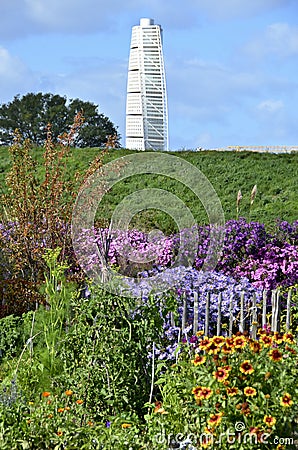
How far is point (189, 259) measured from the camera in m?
8.77

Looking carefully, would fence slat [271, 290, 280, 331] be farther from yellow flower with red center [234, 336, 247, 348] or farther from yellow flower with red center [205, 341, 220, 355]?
yellow flower with red center [205, 341, 220, 355]

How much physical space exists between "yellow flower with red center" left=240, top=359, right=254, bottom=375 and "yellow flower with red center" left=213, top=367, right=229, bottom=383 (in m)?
0.09

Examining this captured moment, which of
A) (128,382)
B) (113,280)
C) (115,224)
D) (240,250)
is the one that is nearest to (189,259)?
(240,250)

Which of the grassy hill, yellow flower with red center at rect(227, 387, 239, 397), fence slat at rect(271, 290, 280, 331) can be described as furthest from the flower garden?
the grassy hill

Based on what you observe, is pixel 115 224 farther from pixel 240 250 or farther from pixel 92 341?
pixel 92 341

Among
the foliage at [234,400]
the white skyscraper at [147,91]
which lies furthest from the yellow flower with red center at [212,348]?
the white skyscraper at [147,91]

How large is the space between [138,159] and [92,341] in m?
11.4

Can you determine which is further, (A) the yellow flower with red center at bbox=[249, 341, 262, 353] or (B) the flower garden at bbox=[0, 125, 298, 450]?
(A) the yellow flower with red center at bbox=[249, 341, 262, 353]

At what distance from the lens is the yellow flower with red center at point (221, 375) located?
3647 mm

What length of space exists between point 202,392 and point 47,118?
96.6 feet

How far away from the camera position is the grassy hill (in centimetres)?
1452

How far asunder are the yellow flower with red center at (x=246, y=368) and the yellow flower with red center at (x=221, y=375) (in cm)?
9

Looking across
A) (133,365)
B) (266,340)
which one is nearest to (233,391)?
(266,340)

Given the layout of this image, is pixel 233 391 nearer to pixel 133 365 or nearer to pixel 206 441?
pixel 206 441
